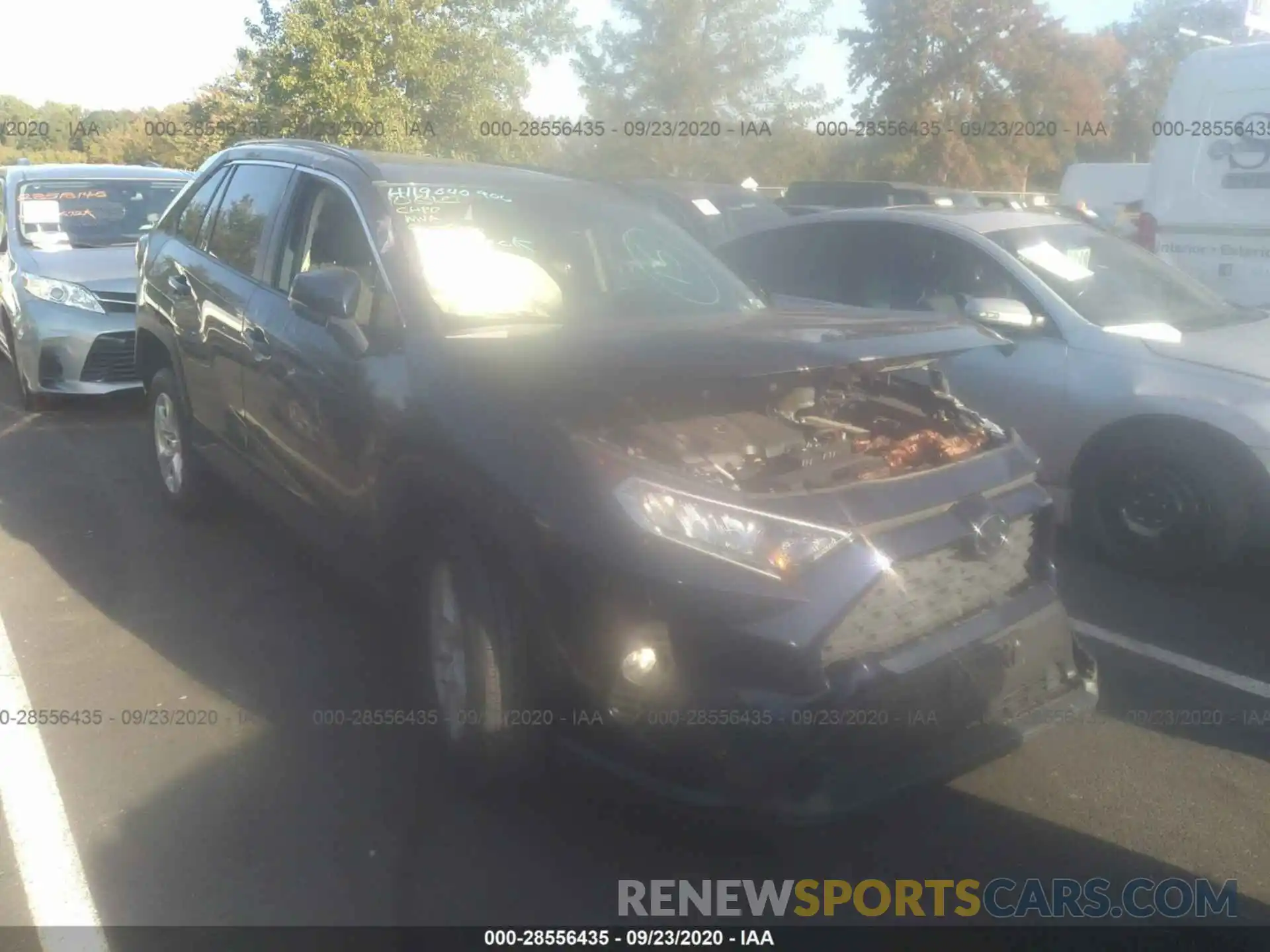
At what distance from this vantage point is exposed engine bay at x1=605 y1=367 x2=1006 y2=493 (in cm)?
311

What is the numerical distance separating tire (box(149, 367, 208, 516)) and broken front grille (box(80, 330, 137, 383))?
6.30 ft

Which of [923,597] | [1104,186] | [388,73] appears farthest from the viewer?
[1104,186]

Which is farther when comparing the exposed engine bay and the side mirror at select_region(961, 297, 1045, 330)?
the side mirror at select_region(961, 297, 1045, 330)

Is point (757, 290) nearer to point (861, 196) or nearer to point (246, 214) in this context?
point (246, 214)

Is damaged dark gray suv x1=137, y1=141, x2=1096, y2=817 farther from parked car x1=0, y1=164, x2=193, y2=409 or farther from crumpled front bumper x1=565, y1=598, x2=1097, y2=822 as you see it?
parked car x1=0, y1=164, x2=193, y2=409

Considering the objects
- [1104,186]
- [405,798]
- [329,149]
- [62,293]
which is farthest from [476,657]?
[1104,186]

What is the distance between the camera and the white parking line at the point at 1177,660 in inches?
170

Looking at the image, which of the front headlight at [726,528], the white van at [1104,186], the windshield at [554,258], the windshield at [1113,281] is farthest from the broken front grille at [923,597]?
the white van at [1104,186]

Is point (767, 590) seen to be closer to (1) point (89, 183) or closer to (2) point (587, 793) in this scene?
(2) point (587, 793)

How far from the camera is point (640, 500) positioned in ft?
9.41

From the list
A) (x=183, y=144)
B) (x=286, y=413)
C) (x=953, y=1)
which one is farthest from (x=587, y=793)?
(x=953, y=1)

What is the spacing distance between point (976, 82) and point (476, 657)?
1159 inches

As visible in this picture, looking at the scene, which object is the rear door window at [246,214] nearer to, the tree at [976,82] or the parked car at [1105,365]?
the parked car at [1105,365]

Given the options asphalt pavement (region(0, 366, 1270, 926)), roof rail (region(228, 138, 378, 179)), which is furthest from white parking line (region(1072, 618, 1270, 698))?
roof rail (region(228, 138, 378, 179))
